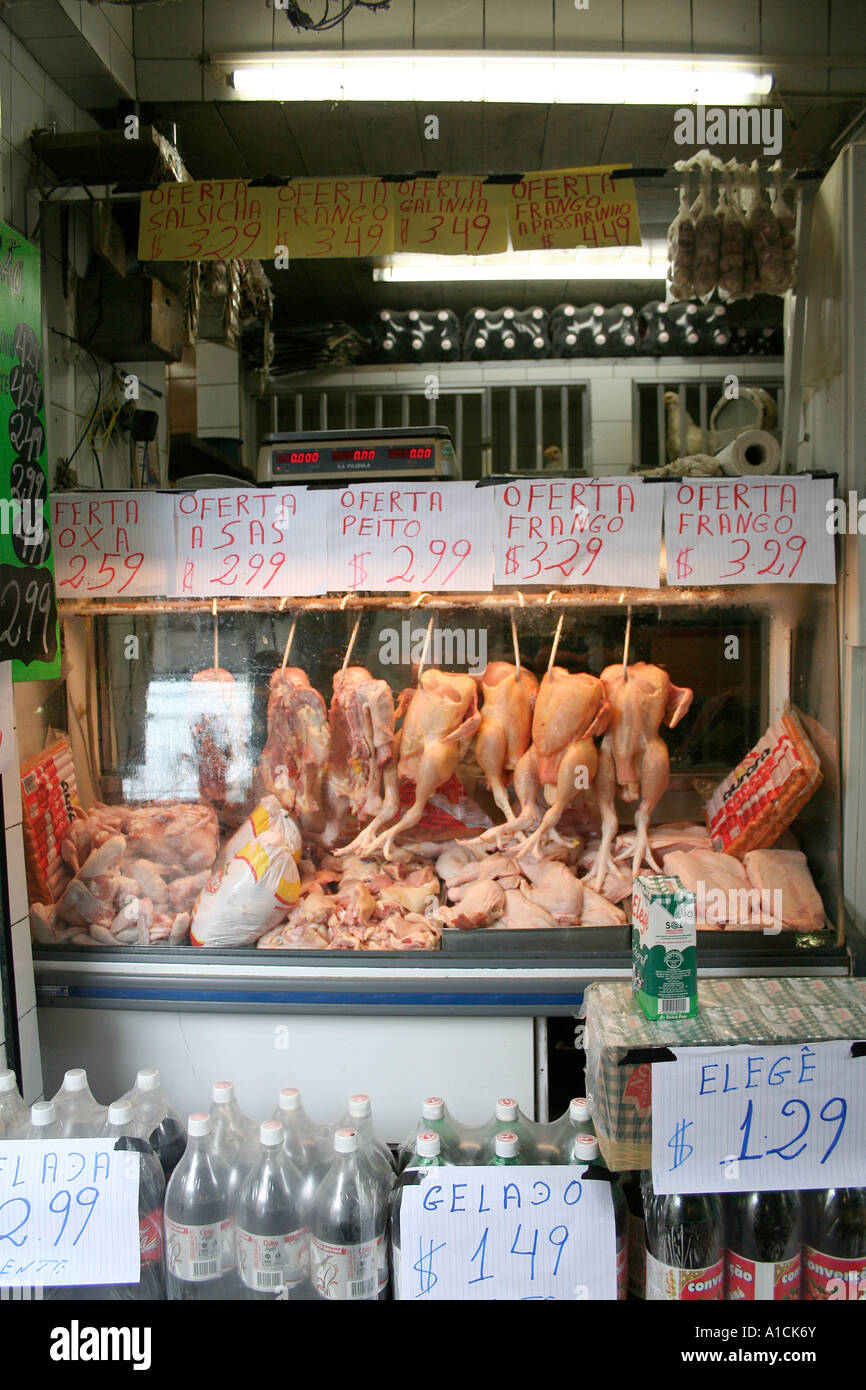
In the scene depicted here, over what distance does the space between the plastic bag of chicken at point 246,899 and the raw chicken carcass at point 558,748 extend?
2.22 feet

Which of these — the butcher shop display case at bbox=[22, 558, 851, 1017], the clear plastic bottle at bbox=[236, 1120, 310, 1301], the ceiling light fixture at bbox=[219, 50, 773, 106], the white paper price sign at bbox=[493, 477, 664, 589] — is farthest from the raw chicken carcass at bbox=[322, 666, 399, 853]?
the ceiling light fixture at bbox=[219, 50, 773, 106]

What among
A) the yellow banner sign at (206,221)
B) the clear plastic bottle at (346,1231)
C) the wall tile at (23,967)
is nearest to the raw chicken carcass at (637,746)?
the clear plastic bottle at (346,1231)

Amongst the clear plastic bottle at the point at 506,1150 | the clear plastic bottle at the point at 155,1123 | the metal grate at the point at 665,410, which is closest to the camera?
the clear plastic bottle at the point at 506,1150

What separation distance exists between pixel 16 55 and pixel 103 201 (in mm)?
542

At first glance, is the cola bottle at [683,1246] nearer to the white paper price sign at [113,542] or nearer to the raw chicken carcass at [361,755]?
the raw chicken carcass at [361,755]

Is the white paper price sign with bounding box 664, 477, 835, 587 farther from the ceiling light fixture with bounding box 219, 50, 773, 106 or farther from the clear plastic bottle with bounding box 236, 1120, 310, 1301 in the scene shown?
the ceiling light fixture with bounding box 219, 50, 773, 106

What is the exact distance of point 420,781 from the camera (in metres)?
2.79

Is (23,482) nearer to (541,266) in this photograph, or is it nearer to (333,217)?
(333,217)

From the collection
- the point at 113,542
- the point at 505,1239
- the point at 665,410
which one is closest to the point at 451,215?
the point at 113,542

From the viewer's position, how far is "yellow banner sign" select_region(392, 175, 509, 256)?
2.84 meters

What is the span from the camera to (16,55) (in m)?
3.15

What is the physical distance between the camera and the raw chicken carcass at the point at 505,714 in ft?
9.02
